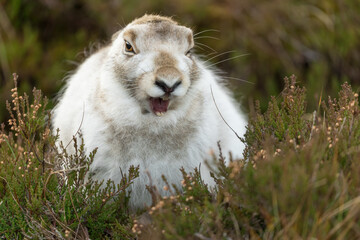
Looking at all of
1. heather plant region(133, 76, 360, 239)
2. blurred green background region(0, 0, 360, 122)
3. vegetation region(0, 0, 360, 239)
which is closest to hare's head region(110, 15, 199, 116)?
vegetation region(0, 0, 360, 239)

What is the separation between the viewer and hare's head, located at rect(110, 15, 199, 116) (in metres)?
3.57

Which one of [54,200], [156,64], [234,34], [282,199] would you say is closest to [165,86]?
[156,64]

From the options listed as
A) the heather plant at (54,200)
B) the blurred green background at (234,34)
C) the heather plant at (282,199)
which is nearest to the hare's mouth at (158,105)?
the heather plant at (54,200)

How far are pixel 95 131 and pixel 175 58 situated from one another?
0.84m

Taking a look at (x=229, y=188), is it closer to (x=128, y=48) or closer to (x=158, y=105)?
(x=158, y=105)

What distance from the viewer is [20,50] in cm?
745

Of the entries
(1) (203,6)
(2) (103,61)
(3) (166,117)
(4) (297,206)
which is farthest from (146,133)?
(1) (203,6)

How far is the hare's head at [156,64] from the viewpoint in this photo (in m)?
3.57

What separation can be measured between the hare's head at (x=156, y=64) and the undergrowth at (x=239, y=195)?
1.83 feet

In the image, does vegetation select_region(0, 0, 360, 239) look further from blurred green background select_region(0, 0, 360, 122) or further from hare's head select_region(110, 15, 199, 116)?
blurred green background select_region(0, 0, 360, 122)

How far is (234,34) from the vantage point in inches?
308

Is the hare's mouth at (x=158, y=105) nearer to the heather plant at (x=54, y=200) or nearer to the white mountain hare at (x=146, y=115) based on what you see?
the white mountain hare at (x=146, y=115)

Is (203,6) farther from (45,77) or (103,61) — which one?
(103,61)

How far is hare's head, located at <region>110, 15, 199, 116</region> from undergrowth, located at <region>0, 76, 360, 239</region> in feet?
1.83
